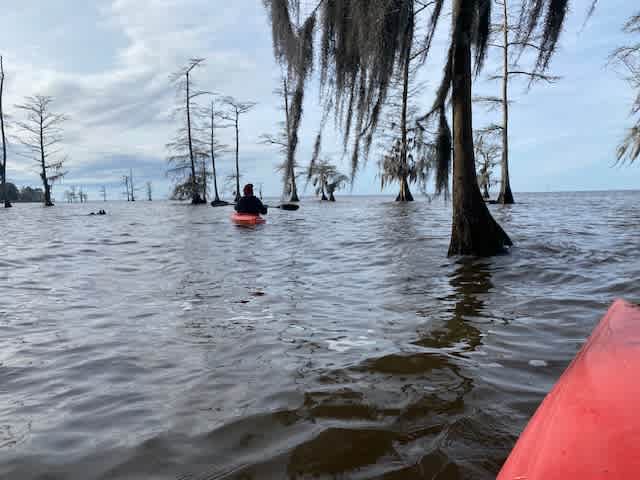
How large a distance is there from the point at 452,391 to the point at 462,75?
18.3 feet

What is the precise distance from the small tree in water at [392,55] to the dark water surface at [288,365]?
1146 mm

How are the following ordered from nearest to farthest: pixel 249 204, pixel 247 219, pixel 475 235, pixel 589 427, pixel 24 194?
pixel 589 427 → pixel 475 235 → pixel 247 219 → pixel 249 204 → pixel 24 194

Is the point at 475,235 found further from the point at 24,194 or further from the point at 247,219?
the point at 24,194

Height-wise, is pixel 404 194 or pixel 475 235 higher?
pixel 404 194

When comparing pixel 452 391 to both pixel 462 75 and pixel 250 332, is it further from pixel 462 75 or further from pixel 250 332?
pixel 462 75

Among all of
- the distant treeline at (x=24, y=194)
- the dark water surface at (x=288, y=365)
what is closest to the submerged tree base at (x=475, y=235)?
the dark water surface at (x=288, y=365)

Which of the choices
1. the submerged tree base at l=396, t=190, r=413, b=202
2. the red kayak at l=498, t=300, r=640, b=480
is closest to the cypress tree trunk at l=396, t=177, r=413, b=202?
the submerged tree base at l=396, t=190, r=413, b=202

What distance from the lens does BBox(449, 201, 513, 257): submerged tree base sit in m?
6.72

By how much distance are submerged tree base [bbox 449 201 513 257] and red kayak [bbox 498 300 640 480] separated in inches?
206

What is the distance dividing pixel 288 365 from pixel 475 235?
491cm

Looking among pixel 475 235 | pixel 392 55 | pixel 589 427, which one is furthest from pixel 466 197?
pixel 589 427

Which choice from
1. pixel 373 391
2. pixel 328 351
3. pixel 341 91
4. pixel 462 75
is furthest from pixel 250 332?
pixel 462 75

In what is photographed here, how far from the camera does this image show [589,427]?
3.67 ft

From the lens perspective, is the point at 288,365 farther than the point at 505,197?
No
